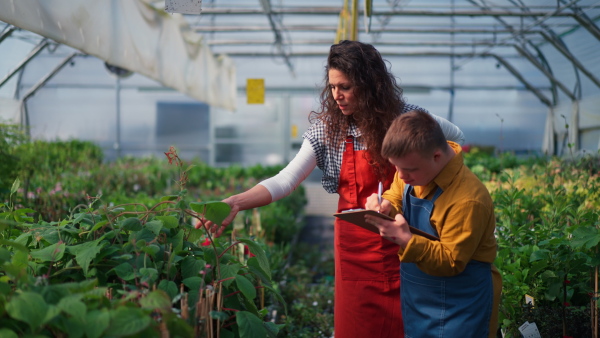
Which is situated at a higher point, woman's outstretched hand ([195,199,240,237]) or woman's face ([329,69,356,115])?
woman's face ([329,69,356,115])

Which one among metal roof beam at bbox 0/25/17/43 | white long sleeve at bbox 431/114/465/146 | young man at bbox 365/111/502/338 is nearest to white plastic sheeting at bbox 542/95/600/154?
white long sleeve at bbox 431/114/465/146

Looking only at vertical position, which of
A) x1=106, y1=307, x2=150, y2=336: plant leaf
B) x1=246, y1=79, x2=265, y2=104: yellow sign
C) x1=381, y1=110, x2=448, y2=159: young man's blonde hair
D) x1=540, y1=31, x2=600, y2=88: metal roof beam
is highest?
x1=540, y1=31, x2=600, y2=88: metal roof beam

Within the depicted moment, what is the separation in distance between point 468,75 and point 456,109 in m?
0.81

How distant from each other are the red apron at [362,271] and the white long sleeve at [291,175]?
15 centimetres

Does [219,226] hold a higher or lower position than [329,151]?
lower

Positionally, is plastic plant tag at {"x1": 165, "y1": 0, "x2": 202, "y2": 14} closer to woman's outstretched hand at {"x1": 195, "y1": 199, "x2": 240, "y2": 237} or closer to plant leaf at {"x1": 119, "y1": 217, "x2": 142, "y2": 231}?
woman's outstretched hand at {"x1": 195, "y1": 199, "x2": 240, "y2": 237}

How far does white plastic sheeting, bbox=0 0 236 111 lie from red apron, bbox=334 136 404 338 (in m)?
1.59

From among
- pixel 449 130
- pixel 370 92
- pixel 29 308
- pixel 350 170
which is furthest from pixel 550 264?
pixel 29 308

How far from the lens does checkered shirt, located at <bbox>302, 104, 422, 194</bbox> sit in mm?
2221

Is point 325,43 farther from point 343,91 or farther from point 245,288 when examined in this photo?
point 245,288

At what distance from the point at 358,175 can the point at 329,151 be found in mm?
155

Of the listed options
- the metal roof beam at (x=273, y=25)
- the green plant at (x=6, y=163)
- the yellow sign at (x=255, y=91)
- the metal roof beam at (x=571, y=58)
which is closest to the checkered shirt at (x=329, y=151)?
the green plant at (x=6, y=163)

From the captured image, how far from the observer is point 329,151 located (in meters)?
2.24

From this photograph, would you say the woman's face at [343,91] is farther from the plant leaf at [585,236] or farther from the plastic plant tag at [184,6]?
the plant leaf at [585,236]
